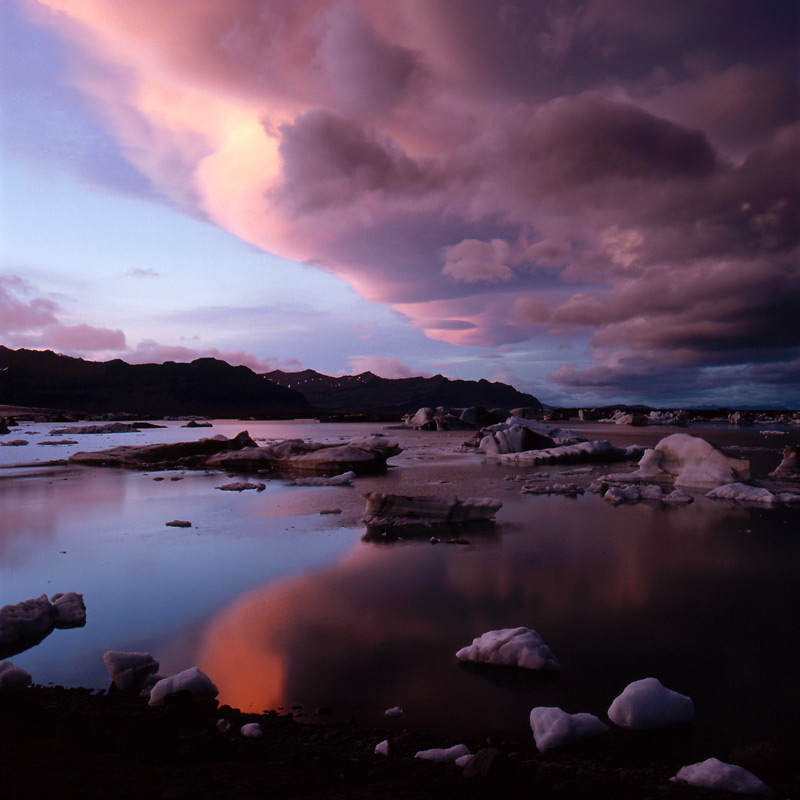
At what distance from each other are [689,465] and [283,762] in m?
13.9

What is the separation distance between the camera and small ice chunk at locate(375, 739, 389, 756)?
2.51 meters

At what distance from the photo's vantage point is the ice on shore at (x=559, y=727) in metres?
2.62

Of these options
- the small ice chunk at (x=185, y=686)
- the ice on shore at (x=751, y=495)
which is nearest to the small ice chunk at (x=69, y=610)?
the small ice chunk at (x=185, y=686)

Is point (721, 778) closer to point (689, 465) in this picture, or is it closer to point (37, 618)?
point (37, 618)

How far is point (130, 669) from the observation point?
3.29 metres

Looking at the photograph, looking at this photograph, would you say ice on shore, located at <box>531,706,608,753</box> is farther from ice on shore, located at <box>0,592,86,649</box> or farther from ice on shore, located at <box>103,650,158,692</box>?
ice on shore, located at <box>0,592,86,649</box>

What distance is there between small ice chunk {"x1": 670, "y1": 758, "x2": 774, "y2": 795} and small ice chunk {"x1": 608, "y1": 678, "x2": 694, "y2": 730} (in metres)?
0.42

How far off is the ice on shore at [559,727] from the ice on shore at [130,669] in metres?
2.36

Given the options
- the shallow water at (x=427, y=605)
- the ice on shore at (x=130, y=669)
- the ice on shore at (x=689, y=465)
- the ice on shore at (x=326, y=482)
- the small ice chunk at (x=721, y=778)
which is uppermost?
Answer: the ice on shore at (x=689, y=465)

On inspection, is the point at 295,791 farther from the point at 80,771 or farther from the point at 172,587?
the point at 172,587

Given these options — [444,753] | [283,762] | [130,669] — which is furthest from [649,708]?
[130,669]

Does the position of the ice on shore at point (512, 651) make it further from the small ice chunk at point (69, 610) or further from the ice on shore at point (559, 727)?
the small ice chunk at point (69, 610)

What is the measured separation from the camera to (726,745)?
104 inches

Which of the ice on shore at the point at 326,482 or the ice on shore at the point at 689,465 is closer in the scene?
the ice on shore at the point at 689,465
